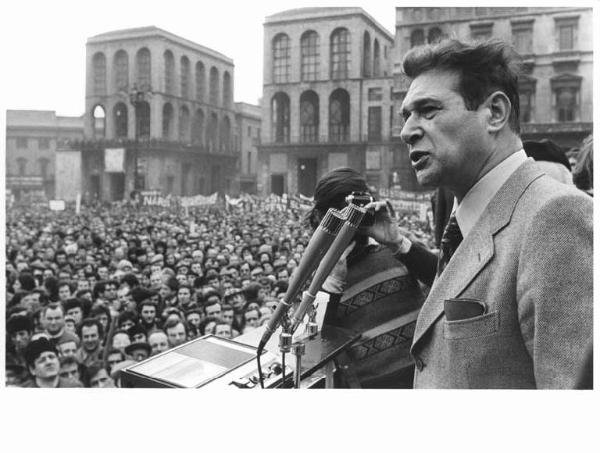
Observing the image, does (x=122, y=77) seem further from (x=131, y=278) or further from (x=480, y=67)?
(x=480, y=67)

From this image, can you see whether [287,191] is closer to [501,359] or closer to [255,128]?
[255,128]

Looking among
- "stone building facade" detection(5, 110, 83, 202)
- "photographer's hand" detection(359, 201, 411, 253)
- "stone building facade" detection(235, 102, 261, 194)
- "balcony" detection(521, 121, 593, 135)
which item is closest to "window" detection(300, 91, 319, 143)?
"stone building facade" detection(235, 102, 261, 194)

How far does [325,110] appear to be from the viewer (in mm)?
3664

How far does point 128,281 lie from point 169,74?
1895 mm

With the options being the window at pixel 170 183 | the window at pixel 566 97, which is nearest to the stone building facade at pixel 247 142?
the window at pixel 170 183

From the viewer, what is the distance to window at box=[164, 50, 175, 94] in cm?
351

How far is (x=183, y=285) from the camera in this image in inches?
195

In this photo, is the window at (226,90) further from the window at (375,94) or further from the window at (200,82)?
the window at (375,94)

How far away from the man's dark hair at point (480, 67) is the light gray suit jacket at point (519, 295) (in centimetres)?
16

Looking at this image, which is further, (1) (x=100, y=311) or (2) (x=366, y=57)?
(1) (x=100, y=311)

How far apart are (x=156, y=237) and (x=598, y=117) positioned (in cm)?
463

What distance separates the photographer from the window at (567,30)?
2480 millimetres

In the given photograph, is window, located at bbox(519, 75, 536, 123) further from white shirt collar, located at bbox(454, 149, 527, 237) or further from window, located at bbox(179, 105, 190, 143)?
white shirt collar, located at bbox(454, 149, 527, 237)

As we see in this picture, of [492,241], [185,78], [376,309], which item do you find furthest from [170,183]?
[492,241]
